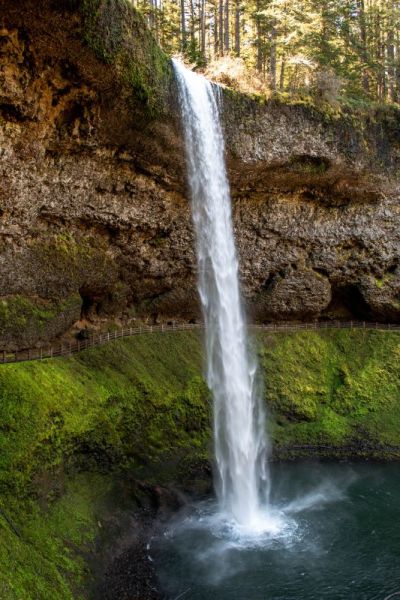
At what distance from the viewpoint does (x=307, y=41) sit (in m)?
31.7

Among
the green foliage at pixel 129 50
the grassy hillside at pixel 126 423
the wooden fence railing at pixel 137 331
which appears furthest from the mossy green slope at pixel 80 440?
the green foliage at pixel 129 50

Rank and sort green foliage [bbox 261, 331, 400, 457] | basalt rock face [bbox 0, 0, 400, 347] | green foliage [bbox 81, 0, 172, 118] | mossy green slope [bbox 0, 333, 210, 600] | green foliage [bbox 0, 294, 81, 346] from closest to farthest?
mossy green slope [bbox 0, 333, 210, 600]
green foliage [bbox 81, 0, 172, 118]
basalt rock face [bbox 0, 0, 400, 347]
green foliage [bbox 0, 294, 81, 346]
green foliage [bbox 261, 331, 400, 457]

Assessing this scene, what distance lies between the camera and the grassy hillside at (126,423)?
Result: 1538 cm

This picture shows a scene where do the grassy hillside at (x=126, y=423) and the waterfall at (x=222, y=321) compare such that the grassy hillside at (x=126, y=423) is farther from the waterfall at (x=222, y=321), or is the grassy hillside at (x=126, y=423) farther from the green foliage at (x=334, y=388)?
the waterfall at (x=222, y=321)

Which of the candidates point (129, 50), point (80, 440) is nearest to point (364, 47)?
point (129, 50)

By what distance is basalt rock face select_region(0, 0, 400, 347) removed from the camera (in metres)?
18.0

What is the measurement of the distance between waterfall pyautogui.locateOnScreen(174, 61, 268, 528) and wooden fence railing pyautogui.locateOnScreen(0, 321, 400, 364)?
2.95 meters

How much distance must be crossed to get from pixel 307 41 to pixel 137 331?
817 inches

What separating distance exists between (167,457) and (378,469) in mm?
10390

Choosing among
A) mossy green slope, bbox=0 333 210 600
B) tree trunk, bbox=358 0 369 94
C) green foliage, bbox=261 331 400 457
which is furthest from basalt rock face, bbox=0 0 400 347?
tree trunk, bbox=358 0 369 94

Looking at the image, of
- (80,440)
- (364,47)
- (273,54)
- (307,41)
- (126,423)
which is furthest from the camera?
(364,47)

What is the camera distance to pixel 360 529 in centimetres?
1927

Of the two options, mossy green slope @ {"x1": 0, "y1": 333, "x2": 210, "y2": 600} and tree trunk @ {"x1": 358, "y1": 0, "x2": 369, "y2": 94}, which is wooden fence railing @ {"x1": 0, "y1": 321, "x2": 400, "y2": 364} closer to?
mossy green slope @ {"x1": 0, "y1": 333, "x2": 210, "y2": 600}

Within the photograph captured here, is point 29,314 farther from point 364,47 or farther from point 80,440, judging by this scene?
point 364,47
